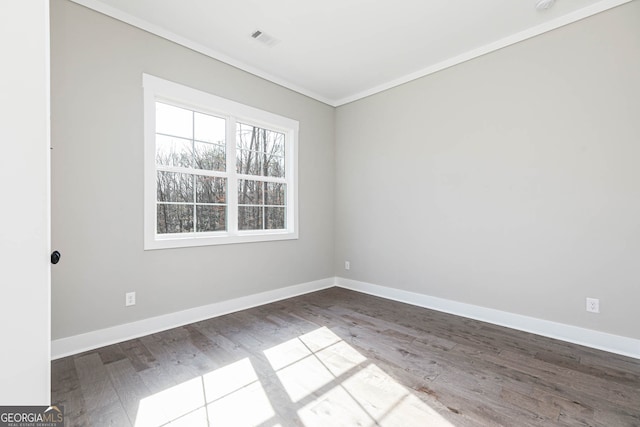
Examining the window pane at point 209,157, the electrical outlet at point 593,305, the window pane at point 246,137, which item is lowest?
the electrical outlet at point 593,305

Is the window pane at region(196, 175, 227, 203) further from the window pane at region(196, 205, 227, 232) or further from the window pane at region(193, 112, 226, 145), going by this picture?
the window pane at region(193, 112, 226, 145)

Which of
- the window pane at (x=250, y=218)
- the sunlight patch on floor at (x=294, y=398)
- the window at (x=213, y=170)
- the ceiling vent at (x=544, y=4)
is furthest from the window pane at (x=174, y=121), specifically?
the ceiling vent at (x=544, y=4)

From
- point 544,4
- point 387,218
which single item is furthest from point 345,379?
point 544,4

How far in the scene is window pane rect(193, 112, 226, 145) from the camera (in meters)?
3.16

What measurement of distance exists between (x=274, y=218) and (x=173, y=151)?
1.51 metres

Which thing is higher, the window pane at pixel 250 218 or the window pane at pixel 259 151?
the window pane at pixel 259 151

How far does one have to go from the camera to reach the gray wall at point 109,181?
230cm

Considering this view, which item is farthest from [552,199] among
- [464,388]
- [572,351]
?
[464,388]

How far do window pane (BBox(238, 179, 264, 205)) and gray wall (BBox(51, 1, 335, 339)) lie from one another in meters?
0.62

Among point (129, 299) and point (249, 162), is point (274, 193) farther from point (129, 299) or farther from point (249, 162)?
point (129, 299)

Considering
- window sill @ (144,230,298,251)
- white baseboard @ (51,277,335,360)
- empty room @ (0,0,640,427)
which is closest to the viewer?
empty room @ (0,0,640,427)

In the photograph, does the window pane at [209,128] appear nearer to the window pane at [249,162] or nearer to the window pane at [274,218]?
the window pane at [249,162]

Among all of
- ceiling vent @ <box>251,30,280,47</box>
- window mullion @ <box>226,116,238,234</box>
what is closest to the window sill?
window mullion @ <box>226,116,238,234</box>
